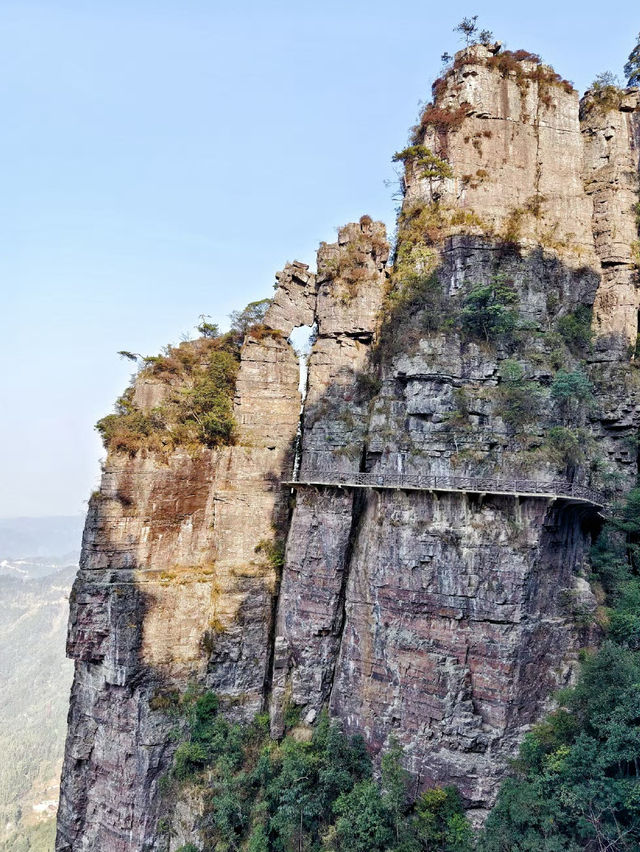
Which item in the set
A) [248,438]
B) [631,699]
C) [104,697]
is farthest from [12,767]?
[631,699]

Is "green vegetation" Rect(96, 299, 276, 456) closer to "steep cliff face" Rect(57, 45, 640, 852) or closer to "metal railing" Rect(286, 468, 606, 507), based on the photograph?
"steep cliff face" Rect(57, 45, 640, 852)

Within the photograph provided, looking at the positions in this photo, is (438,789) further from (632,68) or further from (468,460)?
(632,68)

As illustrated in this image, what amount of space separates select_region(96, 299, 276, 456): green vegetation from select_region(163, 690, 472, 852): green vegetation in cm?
1189

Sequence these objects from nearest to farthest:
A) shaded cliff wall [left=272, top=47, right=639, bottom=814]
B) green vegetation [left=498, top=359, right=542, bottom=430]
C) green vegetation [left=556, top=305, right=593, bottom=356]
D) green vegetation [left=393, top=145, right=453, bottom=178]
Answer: shaded cliff wall [left=272, top=47, right=639, bottom=814] < green vegetation [left=498, top=359, right=542, bottom=430] < green vegetation [left=556, top=305, right=593, bottom=356] < green vegetation [left=393, top=145, right=453, bottom=178]

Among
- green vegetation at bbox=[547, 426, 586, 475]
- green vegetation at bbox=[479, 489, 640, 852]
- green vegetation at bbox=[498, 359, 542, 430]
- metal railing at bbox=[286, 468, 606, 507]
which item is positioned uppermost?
green vegetation at bbox=[498, 359, 542, 430]

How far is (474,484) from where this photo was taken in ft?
73.6

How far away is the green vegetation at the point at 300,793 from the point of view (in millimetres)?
20422

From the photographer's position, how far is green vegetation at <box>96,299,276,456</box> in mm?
27906

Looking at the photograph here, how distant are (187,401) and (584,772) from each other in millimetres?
22318

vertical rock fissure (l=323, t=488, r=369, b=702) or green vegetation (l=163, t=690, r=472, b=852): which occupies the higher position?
vertical rock fissure (l=323, t=488, r=369, b=702)

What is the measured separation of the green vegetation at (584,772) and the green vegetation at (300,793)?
2.19 metres

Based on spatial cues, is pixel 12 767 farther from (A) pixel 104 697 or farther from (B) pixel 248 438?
(B) pixel 248 438

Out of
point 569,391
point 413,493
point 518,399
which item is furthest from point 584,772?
point 569,391

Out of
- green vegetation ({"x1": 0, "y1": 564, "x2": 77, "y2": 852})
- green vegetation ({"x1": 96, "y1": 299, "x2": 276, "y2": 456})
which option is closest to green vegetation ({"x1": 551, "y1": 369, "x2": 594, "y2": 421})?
green vegetation ({"x1": 96, "y1": 299, "x2": 276, "y2": 456})
